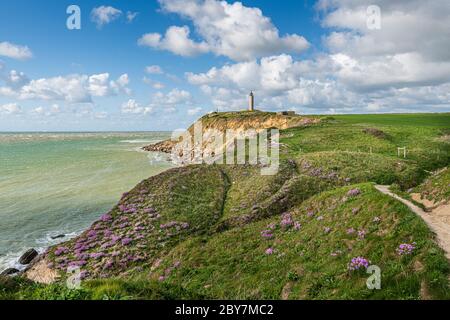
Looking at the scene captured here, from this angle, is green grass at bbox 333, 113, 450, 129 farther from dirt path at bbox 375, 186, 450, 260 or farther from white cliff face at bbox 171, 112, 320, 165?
dirt path at bbox 375, 186, 450, 260

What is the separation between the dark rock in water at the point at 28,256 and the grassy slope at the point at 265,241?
2199mm

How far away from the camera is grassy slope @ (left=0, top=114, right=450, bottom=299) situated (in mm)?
13086

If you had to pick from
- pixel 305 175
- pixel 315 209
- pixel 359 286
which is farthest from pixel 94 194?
pixel 359 286

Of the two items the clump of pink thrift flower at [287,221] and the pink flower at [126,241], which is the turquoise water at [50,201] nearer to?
the pink flower at [126,241]

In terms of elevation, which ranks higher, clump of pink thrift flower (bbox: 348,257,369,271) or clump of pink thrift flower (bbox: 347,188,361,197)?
clump of pink thrift flower (bbox: 347,188,361,197)

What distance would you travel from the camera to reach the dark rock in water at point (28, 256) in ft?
93.9

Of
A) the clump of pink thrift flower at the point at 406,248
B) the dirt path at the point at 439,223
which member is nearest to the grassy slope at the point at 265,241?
the clump of pink thrift flower at the point at 406,248

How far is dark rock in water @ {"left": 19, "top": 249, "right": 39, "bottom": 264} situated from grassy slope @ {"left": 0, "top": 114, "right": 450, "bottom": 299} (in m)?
2.20

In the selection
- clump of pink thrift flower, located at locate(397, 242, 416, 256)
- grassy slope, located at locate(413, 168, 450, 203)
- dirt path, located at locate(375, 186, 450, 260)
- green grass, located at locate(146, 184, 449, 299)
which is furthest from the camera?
grassy slope, located at locate(413, 168, 450, 203)

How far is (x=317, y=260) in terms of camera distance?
1778 centimetres

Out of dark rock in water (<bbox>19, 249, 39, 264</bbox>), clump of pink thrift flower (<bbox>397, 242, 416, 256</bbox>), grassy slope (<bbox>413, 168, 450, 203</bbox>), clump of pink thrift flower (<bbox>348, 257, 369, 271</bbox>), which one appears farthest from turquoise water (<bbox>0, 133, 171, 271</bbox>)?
grassy slope (<bbox>413, 168, 450, 203</bbox>)

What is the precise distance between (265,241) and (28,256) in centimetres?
2240
